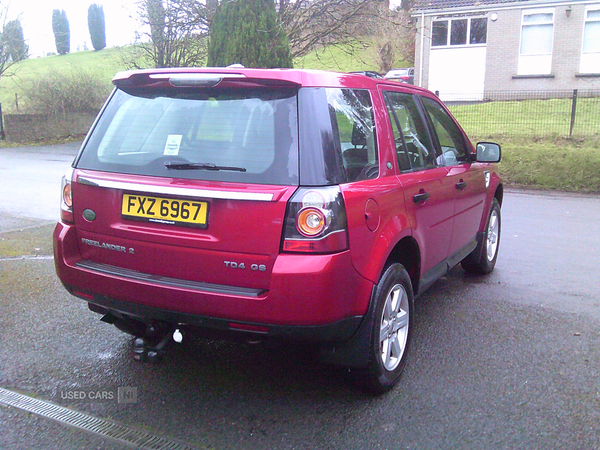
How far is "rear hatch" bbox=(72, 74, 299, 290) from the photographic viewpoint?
9.68 ft

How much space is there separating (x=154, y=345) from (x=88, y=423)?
1.71ft

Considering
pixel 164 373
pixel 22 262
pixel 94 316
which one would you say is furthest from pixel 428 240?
pixel 22 262

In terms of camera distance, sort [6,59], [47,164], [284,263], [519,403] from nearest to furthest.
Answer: [284,263] → [519,403] → [47,164] → [6,59]

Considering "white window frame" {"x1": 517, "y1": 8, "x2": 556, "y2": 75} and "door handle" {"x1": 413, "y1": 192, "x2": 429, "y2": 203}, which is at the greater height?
"white window frame" {"x1": 517, "y1": 8, "x2": 556, "y2": 75}

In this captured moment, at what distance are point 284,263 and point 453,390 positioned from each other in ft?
4.77

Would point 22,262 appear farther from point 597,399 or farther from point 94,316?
point 597,399

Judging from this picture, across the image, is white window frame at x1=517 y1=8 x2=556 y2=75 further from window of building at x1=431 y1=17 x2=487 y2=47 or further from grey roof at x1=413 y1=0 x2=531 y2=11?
window of building at x1=431 y1=17 x2=487 y2=47

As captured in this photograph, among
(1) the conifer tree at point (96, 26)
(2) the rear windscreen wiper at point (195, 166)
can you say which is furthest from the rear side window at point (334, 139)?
(1) the conifer tree at point (96, 26)

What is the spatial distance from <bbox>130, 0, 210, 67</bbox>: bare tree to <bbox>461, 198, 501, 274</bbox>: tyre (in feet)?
34.9

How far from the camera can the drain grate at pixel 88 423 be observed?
301 cm

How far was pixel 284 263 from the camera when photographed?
2898 millimetres

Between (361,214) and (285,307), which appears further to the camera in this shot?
(361,214)

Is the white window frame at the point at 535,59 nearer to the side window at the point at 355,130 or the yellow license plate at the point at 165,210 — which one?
the side window at the point at 355,130

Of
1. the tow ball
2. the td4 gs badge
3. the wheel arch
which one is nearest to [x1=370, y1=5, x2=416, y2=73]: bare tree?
the wheel arch
